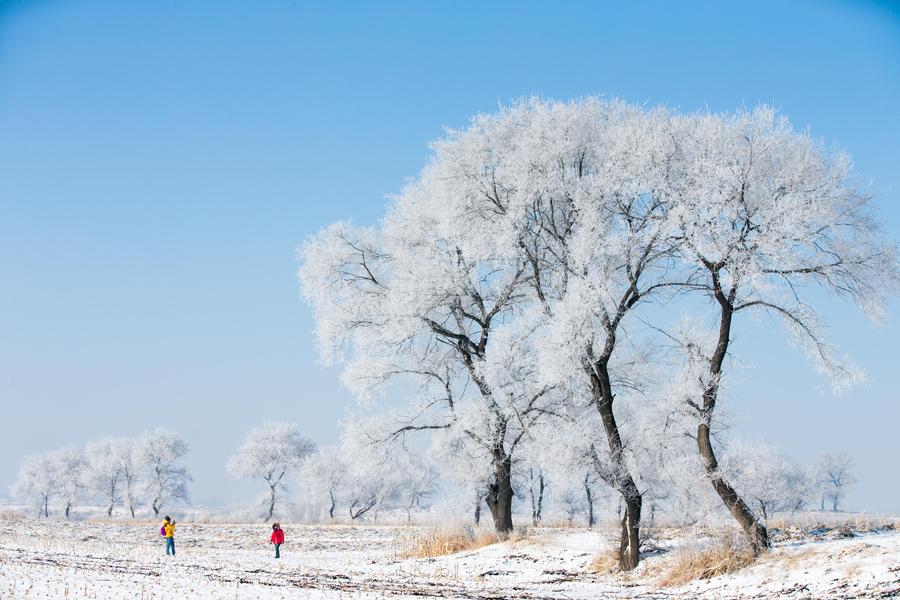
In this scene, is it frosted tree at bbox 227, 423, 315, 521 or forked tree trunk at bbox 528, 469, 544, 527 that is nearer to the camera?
forked tree trunk at bbox 528, 469, 544, 527

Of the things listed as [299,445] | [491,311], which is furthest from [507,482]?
[299,445]

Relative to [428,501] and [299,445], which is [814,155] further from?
[428,501]

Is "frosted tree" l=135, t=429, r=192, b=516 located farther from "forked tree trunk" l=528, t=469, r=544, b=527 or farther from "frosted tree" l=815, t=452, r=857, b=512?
"frosted tree" l=815, t=452, r=857, b=512

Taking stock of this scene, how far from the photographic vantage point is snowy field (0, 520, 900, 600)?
46.3 ft

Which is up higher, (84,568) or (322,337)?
(322,337)

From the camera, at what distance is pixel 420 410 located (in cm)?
2686

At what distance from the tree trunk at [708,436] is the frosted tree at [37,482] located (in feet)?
387

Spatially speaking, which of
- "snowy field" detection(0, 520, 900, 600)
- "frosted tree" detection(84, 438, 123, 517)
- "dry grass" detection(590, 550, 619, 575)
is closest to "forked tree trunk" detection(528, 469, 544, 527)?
"snowy field" detection(0, 520, 900, 600)

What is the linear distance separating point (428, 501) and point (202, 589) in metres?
109

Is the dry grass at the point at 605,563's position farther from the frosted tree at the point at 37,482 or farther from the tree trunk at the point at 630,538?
the frosted tree at the point at 37,482

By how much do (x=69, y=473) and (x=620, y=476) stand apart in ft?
377

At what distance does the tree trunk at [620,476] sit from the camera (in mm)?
20250

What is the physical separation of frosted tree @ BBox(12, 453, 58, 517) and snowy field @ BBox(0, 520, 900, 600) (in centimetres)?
10322

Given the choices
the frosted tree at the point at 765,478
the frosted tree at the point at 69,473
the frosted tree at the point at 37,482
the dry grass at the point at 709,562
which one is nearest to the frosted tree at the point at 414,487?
the frosted tree at the point at 765,478
